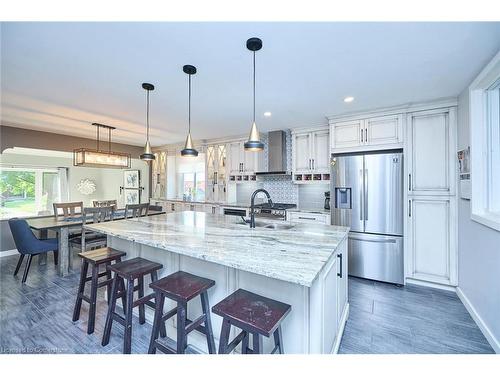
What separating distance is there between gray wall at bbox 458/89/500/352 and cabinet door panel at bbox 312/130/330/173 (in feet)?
5.53

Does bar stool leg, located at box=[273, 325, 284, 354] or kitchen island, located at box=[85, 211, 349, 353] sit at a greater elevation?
kitchen island, located at box=[85, 211, 349, 353]

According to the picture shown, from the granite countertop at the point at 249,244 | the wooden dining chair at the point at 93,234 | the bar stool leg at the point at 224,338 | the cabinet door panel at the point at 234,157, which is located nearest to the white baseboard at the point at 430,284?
the granite countertop at the point at 249,244

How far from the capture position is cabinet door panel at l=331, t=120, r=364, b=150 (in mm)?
3229

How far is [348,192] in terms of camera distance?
3.24 metres

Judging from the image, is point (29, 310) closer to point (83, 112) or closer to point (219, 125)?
point (83, 112)

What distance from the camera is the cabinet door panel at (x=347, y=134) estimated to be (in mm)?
3229

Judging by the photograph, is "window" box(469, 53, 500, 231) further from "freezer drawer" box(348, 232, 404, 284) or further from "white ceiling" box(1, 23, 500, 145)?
"freezer drawer" box(348, 232, 404, 284)

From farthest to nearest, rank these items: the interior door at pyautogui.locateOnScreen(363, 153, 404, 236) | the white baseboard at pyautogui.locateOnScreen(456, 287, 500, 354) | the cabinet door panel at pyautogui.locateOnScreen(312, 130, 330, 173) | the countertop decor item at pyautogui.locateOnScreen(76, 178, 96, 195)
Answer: the countertop decor item at pyautogui.locateOnScreen(76, 178, 96, 195) → the cabinet door panel at pyautogui.locateOnScreen(312, 130, 330, 173) → the interior door at pyautogui.locateOnScreen(363, 153, 404, 236) → the white baseboard at pyautogui.locateOnScreen(456, 287, 500, 354)

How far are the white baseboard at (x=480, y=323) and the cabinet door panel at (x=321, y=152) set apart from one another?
230 centimetres

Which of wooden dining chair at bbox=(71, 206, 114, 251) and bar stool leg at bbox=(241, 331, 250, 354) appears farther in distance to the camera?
A: wooden dining chair at bbox=(71, 206, 114, 251)

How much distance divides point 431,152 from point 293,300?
283cm

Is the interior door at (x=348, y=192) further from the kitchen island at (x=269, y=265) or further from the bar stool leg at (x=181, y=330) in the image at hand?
the bar stool leg at (x=181, y=330)

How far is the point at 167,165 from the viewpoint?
598 centimetres

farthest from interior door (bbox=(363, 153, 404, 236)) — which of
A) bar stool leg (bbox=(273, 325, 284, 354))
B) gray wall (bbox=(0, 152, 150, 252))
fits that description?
gray wall (bbox=(0, 152, 150, 252))
